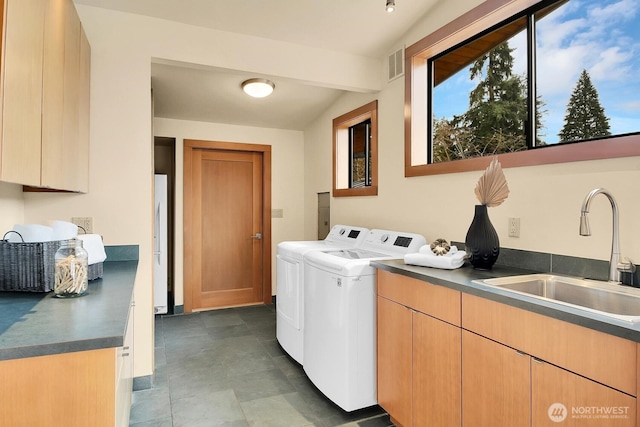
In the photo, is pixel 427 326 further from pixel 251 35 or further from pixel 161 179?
pixel 161 179

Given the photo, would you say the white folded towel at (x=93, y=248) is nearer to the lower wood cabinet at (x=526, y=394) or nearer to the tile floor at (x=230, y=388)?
the tile floor at (x=230, y=388)

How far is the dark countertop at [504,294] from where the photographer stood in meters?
1.02

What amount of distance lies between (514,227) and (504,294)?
785 millimetres

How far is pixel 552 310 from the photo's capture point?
46.3 inches

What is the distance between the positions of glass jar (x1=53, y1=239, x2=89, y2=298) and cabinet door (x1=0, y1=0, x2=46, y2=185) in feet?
0.98

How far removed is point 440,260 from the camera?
6.31 ft

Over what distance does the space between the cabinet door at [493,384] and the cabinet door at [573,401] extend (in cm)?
4

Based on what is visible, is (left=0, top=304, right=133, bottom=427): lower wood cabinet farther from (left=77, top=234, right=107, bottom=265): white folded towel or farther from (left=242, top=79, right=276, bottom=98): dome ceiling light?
(left=242, top=79, right=276, bottom=98): dome ceiling light

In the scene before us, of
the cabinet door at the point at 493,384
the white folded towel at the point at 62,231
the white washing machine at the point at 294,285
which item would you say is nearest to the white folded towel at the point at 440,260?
the cabinet door at the point at 493,384

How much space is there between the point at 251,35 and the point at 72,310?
222cm

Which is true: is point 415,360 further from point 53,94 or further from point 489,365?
point 53,94

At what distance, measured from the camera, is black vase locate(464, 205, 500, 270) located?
1.89 meters

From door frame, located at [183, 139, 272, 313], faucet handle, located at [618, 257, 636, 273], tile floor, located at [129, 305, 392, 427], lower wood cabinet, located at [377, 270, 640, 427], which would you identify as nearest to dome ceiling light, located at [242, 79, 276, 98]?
door frame, located at [183, 139, 272, 313]

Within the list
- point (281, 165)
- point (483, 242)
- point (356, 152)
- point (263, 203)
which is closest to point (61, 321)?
point (483, 242)
